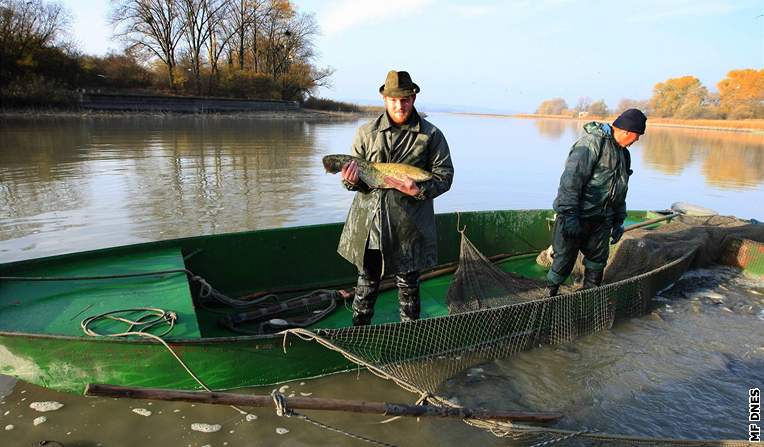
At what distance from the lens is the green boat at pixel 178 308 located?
323 centimetres

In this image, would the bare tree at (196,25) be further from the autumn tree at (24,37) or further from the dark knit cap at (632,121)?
the dark knit cap at (632,121)

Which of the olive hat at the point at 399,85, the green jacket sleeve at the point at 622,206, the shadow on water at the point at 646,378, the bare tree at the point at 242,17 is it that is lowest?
the shadow on water at the point at 646,378

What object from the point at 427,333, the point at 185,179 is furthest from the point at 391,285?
the point at 185,179

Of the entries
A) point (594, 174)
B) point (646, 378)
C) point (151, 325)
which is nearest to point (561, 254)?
point (594, 174)

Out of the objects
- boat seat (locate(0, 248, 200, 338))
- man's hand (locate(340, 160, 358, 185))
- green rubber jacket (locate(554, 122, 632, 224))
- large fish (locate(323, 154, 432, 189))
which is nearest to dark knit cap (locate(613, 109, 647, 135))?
green rubber jacket (locate(554, 122, 632, 224))

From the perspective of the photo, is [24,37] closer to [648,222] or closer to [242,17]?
[242,17]

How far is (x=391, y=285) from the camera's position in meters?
5.88

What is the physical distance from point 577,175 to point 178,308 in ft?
12.2

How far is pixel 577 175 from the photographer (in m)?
4.59

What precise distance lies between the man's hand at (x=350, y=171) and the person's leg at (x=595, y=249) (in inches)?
106

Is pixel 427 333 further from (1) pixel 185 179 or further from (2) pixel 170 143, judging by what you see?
(2) pixel 170 143

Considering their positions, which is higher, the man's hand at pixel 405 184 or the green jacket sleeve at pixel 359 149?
the green jacket sleeve at pixel 359 149

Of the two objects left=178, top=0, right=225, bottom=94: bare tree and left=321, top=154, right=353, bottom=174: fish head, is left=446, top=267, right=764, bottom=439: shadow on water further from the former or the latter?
left=178, top=0, right=225, bottom=94: bare tree

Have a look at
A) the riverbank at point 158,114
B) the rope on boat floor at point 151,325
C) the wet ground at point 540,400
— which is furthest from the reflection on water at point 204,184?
the wet ground at point 540,400
